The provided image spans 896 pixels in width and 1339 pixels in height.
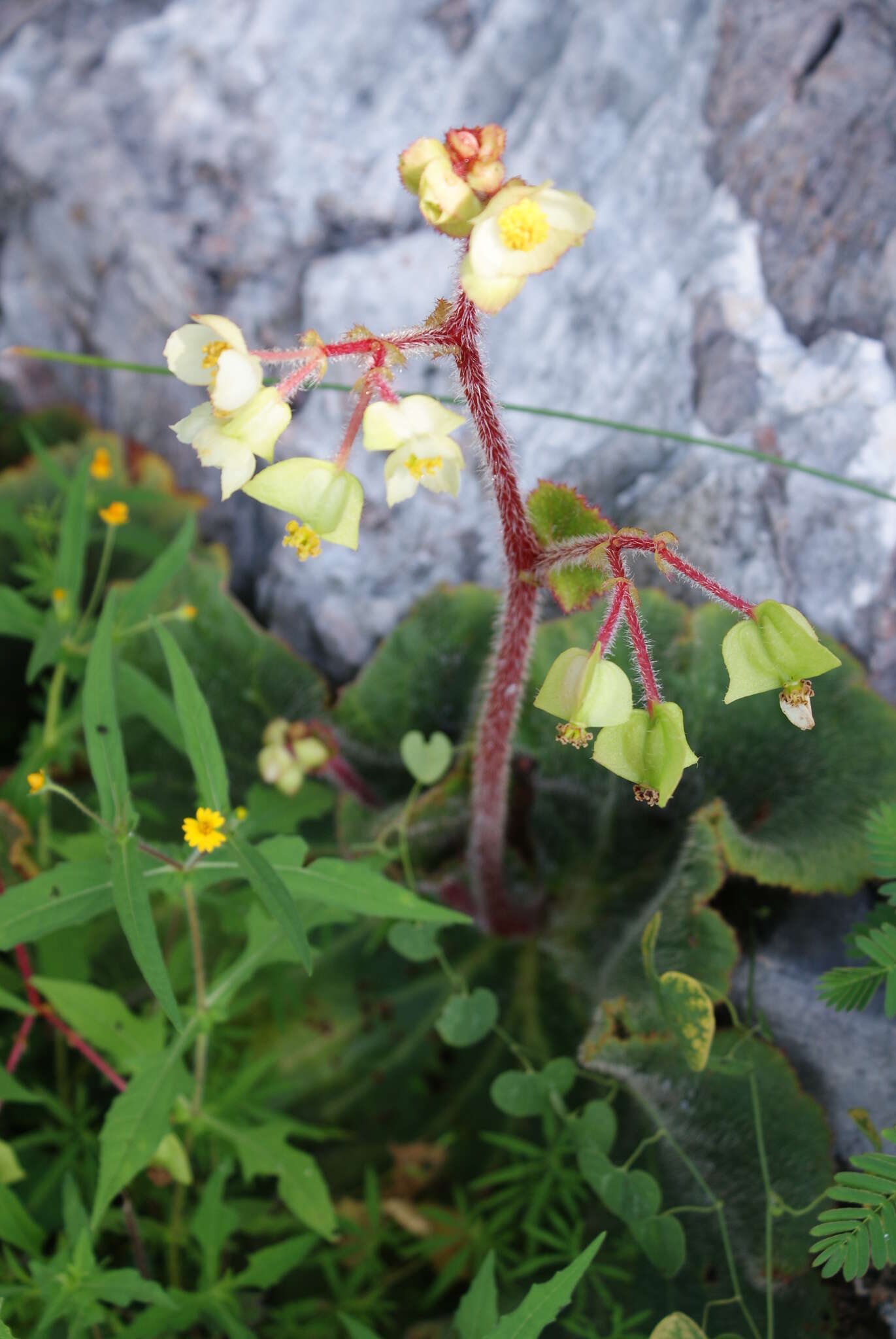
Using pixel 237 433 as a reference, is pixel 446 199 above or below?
above

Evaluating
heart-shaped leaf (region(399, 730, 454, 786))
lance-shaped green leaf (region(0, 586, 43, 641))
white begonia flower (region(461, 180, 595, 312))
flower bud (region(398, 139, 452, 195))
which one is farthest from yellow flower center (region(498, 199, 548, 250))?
lance-shaped green leaf (region(0, 586, 43, 641))

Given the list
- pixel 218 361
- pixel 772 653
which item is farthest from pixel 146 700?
pixel 772 653

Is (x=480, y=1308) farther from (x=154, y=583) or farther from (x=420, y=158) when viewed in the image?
(x=420, y=158)

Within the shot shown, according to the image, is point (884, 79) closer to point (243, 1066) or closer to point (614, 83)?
point (614, 83)

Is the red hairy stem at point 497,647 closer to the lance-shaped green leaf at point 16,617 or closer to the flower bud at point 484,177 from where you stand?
the flower bud at point 484,177

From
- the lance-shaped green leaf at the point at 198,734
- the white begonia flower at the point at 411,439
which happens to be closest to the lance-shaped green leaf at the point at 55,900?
the lance-shaped green leaf at the point at 198,734
